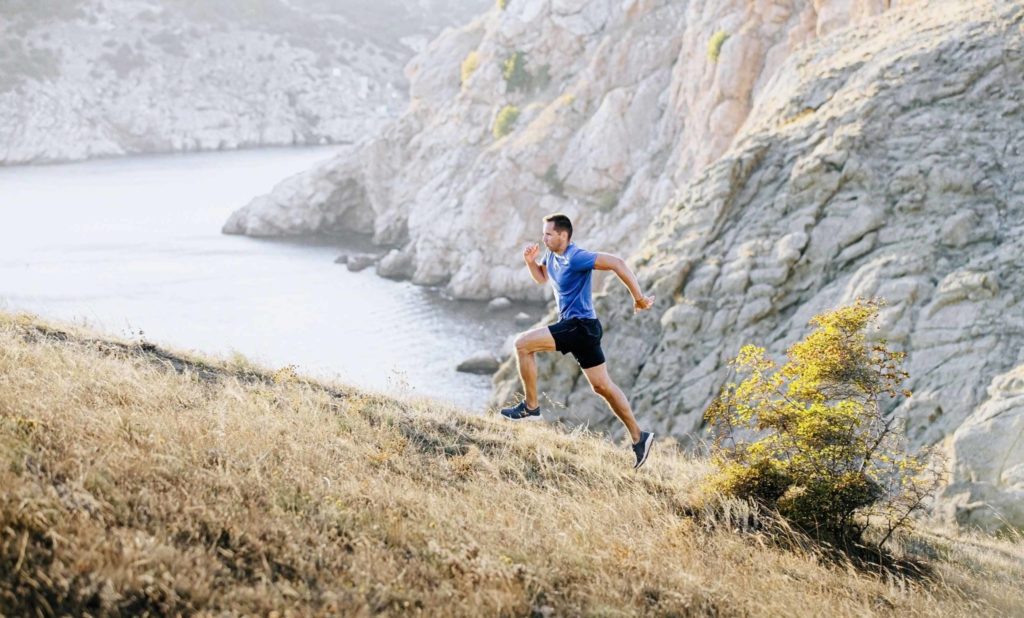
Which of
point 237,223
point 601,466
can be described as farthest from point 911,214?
point 237,223

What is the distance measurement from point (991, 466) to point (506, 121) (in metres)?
52.1

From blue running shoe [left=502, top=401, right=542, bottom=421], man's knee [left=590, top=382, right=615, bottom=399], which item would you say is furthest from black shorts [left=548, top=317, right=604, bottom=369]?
blue running shoe [left=502, top=401, right=542, bottom=421]

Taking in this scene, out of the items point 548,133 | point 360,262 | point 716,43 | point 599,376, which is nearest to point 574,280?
point 599,376

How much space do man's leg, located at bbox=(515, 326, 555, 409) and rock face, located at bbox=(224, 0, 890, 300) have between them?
29443 mm

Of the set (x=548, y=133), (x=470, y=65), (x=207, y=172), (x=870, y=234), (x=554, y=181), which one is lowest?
(x=207, y=172)

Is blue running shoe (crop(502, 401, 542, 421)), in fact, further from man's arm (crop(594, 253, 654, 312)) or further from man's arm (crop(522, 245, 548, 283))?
man's arm (crop(594, 253, 654, 312))

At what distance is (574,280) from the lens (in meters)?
9.36

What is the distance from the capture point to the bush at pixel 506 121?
6281cm

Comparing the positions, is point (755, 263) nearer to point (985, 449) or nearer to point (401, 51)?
point (985, 449)

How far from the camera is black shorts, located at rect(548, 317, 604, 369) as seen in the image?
30.5 ft

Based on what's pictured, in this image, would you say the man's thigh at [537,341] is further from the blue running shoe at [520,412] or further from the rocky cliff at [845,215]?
the rocky cliff at [845,215]

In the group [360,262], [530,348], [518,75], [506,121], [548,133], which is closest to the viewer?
[530,348]

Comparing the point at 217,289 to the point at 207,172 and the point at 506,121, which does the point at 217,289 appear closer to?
the point at 506,121

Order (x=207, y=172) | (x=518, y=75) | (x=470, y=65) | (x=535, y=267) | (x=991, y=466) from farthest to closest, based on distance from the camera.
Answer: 1. (x=207, y=172)
2. (x=470, y=65)
3. (x=518, y=75)
4. (x=991, y=466)
5. (x=535, y=267)
